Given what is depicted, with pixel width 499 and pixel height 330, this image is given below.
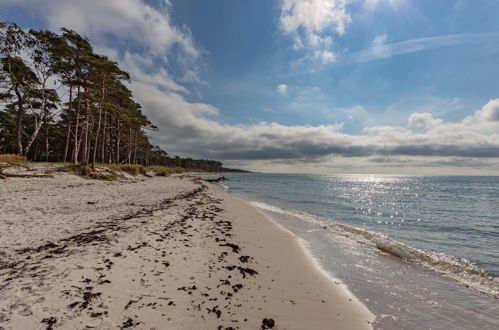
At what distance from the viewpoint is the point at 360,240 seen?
11516 millimetres

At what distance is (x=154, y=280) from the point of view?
16.6 feet

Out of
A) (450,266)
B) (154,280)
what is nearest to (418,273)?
(450,266)

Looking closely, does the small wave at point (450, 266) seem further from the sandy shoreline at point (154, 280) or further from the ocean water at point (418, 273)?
the sandy shoreline at point (154, 280)

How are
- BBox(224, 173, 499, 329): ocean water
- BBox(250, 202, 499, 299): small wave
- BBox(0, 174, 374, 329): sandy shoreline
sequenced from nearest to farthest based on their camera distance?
1. BBox(0, 174, 374, 329): sandy shoreline
2. BBox(224, 173, 499, 329): ocean water
3. BBox(250, 202, 499, 299): small wave

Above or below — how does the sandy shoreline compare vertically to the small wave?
above

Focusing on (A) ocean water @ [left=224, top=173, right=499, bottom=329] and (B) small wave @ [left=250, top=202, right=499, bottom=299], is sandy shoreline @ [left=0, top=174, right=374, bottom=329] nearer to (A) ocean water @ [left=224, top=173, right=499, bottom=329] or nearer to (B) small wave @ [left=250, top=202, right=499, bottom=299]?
(A) ocean water @ [left=224, top=173, right=499, bottom=329]

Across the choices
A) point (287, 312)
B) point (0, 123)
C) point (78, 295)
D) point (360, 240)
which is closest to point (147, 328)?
point (78, 295)

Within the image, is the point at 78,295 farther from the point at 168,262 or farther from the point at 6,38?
the point at 6,38

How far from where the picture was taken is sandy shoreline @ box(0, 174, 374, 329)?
3.79 m

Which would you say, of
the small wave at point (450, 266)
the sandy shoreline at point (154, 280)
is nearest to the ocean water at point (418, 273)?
the small wave at point (450, 266)

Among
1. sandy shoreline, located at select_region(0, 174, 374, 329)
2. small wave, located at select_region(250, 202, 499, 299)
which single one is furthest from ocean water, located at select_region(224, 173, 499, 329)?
sandy shoreline, located at select_region(0, 174, 374, 329)

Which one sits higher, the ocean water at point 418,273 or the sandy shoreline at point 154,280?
the sandy shoreline at point 154,280

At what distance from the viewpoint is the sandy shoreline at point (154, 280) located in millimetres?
3787

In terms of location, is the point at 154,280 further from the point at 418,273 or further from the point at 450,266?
the point at 450,266
